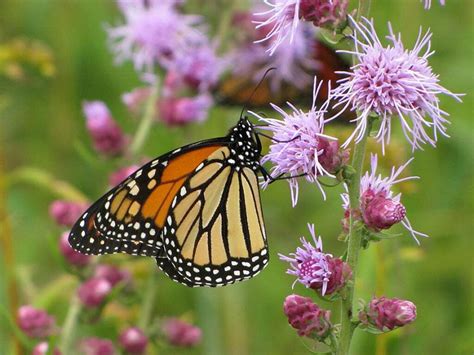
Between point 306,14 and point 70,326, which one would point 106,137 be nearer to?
point 70,326

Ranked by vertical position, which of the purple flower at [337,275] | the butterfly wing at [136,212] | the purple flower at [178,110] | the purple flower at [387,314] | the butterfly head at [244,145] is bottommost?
the purple flower at [387,314]

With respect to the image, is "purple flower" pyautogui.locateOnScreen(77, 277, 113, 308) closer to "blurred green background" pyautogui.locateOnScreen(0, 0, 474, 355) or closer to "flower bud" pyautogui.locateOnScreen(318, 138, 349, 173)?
"blurred green background" pyautogui.locateOnScreen(0, 0, 474, 355)

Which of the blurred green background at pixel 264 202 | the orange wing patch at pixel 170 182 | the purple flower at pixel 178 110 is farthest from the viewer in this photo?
the purple flower at pixel 178 110

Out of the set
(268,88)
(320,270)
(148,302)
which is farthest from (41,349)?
(268,88)

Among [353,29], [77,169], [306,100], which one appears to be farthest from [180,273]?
[77,169]

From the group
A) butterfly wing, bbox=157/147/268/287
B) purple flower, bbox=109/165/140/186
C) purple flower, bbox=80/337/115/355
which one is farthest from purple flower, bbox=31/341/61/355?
purple flower, bbox=109/165/140/186

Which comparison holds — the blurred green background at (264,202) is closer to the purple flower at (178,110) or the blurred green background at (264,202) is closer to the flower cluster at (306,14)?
the purple flower at (178,110)

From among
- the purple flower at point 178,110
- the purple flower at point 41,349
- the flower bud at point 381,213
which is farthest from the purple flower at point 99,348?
the flower bud at point 381,213
